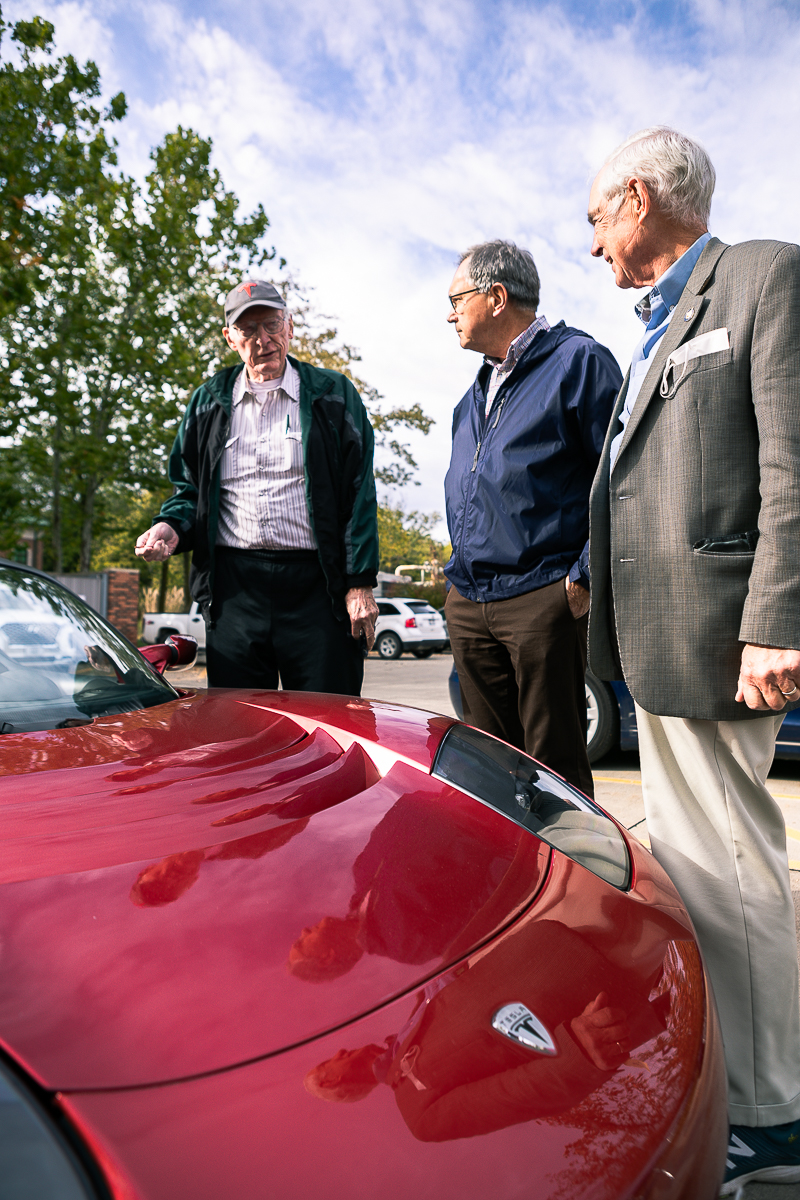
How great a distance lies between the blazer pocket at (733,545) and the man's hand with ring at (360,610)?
4.42ft

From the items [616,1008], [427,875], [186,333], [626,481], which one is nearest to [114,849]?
A: [427,875]

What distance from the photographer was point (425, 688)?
10742 millimetres

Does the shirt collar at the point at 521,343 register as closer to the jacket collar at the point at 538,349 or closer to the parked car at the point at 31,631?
the jacket collar at the point at 538,349

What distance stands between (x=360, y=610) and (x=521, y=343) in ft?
3.39

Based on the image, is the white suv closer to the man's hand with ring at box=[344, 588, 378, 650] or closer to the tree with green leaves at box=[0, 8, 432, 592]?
the tree with green leaves at box=[0, 8, 432, 592]

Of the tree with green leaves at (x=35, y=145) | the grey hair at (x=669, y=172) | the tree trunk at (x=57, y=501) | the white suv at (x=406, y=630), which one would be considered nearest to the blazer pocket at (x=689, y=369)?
the grey hair at (x=669, y=172)

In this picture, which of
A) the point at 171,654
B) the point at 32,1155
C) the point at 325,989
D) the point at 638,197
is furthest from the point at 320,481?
the point at 32,1155

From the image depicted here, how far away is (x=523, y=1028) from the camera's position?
0.87 m

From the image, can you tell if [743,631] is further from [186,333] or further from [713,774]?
[186,333]

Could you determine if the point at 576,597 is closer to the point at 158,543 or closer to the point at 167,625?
the point at 158,543

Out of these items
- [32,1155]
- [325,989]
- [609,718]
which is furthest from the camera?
[609,718]

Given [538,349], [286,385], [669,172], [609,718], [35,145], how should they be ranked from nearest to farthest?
[669,172]
[538,349]
[286,385]
[609,718]
[35,145]

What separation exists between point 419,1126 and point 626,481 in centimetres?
136

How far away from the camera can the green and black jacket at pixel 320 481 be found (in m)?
2.78
